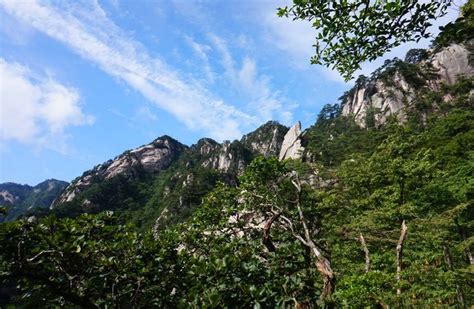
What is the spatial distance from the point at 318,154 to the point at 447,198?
36929 mm

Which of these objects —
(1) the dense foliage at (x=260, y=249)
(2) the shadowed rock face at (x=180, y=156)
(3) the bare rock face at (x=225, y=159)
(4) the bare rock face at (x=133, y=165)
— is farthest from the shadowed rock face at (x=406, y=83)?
(4) the bare rock face at (x=133, y=165)

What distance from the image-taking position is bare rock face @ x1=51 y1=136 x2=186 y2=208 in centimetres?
10900

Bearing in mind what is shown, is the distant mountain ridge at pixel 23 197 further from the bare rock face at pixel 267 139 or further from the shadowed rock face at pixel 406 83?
the shadowed rock face at pixel 406 83

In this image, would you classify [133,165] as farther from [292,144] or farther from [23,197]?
[23,197]

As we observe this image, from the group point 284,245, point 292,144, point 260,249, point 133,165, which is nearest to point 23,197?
point 133,165

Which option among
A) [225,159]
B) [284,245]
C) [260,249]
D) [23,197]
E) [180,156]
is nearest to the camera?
[284,245]

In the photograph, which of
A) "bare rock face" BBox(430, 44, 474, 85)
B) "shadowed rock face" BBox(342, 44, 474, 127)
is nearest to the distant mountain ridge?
"shadowed rock face" BBox(342, 44, 474, 127)

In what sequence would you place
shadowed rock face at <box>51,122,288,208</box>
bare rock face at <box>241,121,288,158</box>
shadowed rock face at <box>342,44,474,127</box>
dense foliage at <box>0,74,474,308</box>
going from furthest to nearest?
bare rock face at <box>241,121,288,158</box> → shadowed rock face at <box>51,122,288,208</box> → shadowed rock face at <box>342,44,474,127</box> → dense foliage at <box>0,74,474,308</box>

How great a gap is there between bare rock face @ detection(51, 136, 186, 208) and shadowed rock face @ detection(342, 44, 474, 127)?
6672cm

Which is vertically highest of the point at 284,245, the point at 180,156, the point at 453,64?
the point at 180,156

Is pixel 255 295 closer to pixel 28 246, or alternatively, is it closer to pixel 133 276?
pixel 133 276

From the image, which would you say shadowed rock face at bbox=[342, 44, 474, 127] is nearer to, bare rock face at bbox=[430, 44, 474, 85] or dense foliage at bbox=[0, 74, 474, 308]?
bare rock face at bbox=[430, 44, 474, 85]

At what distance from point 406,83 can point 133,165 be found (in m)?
83.3

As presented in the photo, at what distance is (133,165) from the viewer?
372ft
